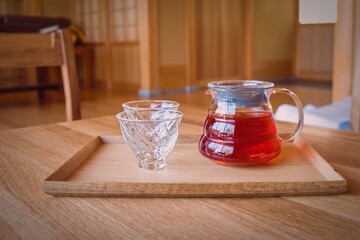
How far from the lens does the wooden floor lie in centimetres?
308

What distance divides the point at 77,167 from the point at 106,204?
123 mm

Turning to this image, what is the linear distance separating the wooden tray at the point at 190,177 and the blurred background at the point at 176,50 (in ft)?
9.28

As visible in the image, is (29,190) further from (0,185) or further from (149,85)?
(149,85)

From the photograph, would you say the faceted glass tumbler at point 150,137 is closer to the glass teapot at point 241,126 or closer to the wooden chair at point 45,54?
the glass teapot at point 241,126

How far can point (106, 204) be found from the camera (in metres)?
0.42

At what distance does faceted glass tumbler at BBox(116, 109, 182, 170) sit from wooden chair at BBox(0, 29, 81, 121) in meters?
0.60

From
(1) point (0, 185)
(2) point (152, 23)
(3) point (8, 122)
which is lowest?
(3) point (8, 122)

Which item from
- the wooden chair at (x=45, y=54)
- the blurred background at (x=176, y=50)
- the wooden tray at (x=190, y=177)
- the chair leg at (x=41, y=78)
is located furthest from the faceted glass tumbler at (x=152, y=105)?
the chair leg at (x=41, y=78)

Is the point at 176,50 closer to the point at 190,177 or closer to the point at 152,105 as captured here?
the point at 152,105

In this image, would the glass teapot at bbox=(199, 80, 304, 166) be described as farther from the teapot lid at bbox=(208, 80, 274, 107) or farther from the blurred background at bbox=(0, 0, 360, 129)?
the blurred background at bbox=(0, 0, 360, 129)

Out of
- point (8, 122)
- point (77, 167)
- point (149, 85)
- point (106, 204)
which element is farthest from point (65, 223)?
point (149, 85)

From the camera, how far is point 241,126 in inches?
19.5

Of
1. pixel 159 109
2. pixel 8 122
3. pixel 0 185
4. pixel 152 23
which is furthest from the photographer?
pixel 152 23

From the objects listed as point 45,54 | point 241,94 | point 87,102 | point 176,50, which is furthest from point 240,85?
point 176,50
